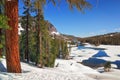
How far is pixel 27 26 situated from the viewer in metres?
42.0

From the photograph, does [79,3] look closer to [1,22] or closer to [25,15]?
[1,22]

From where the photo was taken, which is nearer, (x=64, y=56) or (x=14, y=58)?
(x=14, y=58)

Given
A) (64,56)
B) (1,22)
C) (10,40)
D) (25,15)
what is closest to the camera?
(1,22)

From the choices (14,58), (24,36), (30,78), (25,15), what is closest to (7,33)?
(14,58)

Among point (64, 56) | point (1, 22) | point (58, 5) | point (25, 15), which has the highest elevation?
point (25, 15)

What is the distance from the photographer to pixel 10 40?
10.6 meters

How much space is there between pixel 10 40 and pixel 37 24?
27.6m

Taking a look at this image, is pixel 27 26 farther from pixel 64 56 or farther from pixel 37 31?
pixel 64 56

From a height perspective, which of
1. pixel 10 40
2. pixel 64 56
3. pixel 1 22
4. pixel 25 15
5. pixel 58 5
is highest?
pixel 25 15

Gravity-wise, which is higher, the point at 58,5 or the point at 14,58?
the point at 58,5

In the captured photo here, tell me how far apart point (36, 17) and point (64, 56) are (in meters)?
55.3

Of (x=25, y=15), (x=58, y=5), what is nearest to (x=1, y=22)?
(x=58, y=5)

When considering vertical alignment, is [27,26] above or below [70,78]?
above

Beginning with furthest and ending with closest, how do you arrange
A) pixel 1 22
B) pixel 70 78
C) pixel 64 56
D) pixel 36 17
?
pixel 64 56 < pixel 36 17 < pixel 70 78 < pixel 1 22
